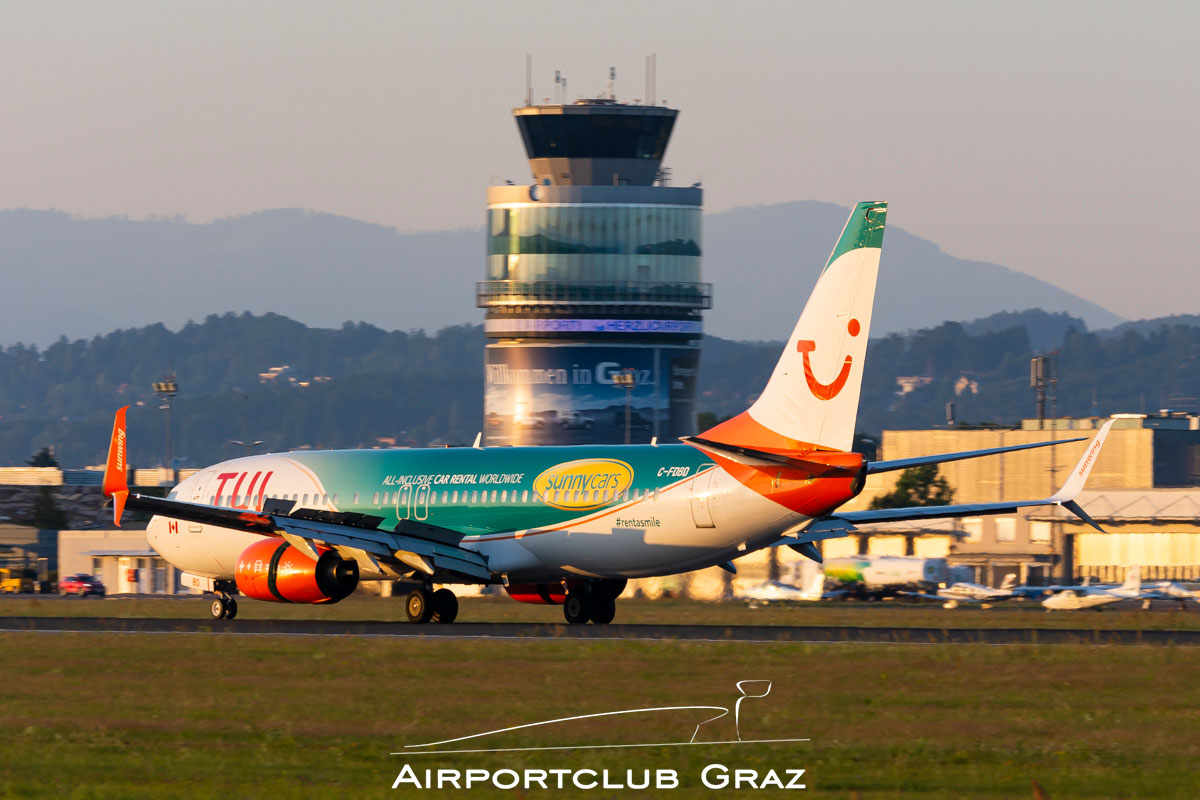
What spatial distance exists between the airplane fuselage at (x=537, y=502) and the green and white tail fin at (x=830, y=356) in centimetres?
136

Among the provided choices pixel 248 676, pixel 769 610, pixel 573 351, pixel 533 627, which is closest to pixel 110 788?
pixel 248 676

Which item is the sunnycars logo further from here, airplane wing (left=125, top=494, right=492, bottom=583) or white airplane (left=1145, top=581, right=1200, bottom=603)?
white airplane (left=1145, top=581, right=1200, bottom=603)

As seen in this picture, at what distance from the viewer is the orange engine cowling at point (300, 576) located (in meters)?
39.8

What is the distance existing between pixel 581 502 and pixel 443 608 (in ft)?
14.8

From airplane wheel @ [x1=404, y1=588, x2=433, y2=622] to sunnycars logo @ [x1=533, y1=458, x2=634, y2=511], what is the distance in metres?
3.68

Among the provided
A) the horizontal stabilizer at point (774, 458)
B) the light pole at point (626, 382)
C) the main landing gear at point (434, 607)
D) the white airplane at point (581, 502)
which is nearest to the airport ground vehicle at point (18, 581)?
the light pole at point (626, 382)

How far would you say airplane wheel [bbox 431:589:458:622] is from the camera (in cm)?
4125

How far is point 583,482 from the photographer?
39.9 m

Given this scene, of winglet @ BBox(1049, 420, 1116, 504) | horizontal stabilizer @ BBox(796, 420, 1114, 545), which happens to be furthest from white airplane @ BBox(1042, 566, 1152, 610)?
winglet @ BBox(1049, 420, 1116, 504)

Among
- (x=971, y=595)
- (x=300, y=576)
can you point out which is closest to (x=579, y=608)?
(x=300, y=576)

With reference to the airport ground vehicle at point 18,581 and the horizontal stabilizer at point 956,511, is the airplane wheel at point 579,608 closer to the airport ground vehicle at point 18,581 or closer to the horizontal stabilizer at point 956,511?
the horizontal stabilizer at point 956,511

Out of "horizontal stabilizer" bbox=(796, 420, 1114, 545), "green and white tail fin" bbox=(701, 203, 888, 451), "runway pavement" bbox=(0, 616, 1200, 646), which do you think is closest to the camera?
"green and white tail fin" bbox=(701, 203, 888, 451)

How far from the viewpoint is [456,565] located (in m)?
40.5

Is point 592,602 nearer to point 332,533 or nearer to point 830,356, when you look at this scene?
point 332,533
